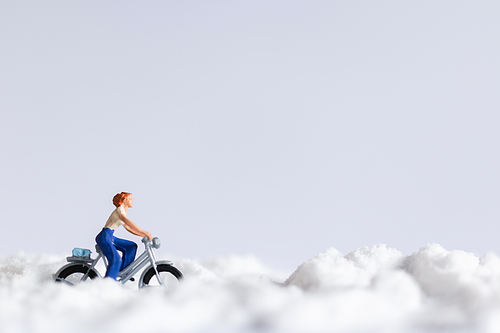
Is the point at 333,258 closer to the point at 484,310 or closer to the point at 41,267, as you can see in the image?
the point at 484,310

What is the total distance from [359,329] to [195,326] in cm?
151

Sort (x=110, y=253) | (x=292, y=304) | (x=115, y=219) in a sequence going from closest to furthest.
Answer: (x=292, y=304), (x=110, y=253), (x=115, y=219)

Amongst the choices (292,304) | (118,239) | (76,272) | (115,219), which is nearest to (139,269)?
(118,239)

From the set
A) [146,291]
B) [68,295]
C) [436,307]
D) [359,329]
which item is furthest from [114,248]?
[436,307]

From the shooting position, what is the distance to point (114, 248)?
21.5 ft

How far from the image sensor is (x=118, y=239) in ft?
22.0

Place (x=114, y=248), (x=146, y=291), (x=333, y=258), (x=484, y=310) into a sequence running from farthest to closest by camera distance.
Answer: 1. (x=333, y=258)
2. (x=114, y=248)
3. (x=146, y=291)
4. (x=484, y=310)

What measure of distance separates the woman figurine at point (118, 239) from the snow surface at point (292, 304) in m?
0.40

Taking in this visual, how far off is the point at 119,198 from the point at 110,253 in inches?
27.3

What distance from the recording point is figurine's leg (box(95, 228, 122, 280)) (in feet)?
21.3

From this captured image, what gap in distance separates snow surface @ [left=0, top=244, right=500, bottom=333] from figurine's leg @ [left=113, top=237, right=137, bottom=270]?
58cm

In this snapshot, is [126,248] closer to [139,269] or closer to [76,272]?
[139,269]

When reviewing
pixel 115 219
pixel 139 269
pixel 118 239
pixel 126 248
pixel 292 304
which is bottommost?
pixel 292 304

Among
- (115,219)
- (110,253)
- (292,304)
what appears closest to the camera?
(292,304)
